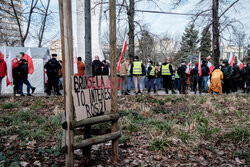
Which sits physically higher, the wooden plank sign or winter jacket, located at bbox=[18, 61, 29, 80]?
winter jacket, located at bbox=[18, 61, 29, 80]

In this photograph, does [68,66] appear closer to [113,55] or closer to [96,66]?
[113,55]

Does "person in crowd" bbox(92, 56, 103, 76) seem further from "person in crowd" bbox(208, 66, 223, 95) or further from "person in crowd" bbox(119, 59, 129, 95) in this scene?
"person in crowd" bbox(208, 66, 223, 95)

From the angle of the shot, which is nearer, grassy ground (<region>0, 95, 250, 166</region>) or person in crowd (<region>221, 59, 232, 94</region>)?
grassy ground (<region>0, 95, 250, 166</region>)

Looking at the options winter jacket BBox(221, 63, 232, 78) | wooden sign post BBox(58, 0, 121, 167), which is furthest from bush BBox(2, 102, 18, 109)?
winter jacket BBox(221, 63, 232, 78)

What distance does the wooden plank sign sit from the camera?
2611 mm

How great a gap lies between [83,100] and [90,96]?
0.15 metres

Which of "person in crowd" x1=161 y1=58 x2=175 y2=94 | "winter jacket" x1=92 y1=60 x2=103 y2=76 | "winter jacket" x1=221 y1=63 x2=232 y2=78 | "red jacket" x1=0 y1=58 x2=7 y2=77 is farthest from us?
"winter jacket" x1=221 y1=63 x2=232 y2=78

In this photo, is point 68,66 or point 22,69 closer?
point 68,66

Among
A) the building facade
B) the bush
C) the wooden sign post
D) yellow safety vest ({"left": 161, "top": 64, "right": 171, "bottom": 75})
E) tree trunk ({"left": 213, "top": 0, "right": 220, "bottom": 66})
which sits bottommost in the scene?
the bush

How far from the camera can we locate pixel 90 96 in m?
2.82

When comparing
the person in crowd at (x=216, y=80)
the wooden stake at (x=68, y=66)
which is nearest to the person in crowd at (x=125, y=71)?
the person in crowd at (x=216, y=80)

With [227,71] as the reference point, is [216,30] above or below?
above

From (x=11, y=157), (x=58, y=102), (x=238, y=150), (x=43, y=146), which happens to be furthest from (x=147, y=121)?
(x=58, y=102)

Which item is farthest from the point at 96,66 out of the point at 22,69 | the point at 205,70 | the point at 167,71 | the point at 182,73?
the point at 205,70
